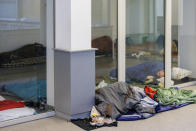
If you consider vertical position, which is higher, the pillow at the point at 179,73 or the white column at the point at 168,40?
the white column at the point at 168,40

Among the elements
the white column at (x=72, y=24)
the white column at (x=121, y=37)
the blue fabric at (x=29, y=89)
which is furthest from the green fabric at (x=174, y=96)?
the blue fabric at (x=29, y=89)

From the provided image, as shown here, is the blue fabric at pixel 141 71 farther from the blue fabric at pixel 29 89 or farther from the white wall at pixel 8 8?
the white wall at pixel 8 8

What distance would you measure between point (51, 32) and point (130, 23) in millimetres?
1273

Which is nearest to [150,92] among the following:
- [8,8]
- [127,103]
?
[127,103]

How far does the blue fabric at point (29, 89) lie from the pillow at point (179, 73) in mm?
2427

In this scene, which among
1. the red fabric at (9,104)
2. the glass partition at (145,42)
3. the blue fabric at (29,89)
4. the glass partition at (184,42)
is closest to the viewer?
the red fabric at (9,104)

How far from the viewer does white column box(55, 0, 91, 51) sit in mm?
3920

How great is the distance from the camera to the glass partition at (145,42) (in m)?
4.97

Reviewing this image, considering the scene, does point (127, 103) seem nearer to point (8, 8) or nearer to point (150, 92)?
point (150, 92)

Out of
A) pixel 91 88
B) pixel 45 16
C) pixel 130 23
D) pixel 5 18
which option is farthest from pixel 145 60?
pixel 5 18

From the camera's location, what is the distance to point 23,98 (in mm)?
4438

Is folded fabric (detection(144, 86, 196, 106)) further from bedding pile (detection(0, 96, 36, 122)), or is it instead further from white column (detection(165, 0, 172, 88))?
bedding pile (detection(0, 96, 36, 122))

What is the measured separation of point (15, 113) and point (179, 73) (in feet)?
9.98

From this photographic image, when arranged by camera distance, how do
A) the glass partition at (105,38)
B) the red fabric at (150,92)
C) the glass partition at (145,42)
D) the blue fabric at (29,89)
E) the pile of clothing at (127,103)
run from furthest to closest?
the glass partition at (145,42), the red fabric at (150,92), the glass partition at (105,38), the blue fabric at (29,89), the pile of clothing at (127,103)
